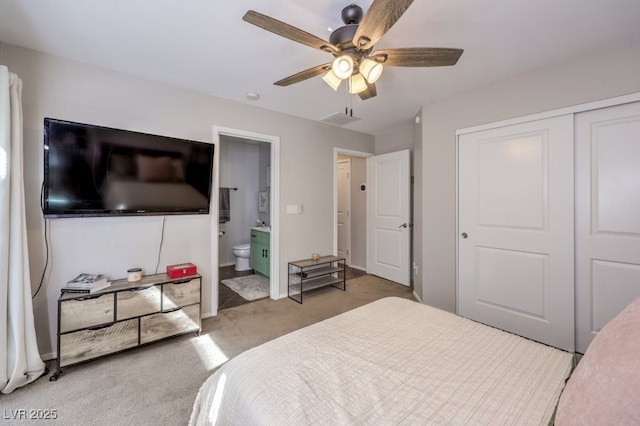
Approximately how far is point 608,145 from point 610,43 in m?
0.74

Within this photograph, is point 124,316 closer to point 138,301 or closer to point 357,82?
point 138,301

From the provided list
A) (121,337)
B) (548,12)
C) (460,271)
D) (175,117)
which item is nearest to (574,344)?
(460,271)

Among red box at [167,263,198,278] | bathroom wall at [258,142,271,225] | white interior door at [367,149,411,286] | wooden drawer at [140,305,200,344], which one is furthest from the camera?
bathroom wall at [258,142,271,225]

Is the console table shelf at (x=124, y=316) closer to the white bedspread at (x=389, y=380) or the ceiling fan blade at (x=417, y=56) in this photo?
the white bedspread at (x=389, y=380)

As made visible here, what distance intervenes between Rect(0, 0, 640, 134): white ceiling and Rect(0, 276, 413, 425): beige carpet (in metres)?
2.43

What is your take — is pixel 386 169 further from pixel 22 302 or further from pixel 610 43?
pixel 22 302

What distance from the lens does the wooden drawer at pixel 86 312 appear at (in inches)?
75.2

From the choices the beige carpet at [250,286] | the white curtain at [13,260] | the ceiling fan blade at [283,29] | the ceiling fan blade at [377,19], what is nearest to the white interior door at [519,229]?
the ceiling fan blade at [377,19]

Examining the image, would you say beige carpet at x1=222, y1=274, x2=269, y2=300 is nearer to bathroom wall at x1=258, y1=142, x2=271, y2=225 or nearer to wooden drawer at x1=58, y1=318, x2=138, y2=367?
bathroom wall at x1=258, y1=142, x2=271, y2=225


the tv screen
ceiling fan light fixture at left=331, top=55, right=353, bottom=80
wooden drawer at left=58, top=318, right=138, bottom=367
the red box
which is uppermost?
ceiling fan light fixture at left=331, top=55, right=353, bottom=80

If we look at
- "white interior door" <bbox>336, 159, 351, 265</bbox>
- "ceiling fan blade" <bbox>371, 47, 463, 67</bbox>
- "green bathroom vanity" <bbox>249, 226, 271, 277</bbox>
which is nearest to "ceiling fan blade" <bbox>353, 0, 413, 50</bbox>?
"ceiling fan blade" <bbox>371, 47, 463, 67</bbox>

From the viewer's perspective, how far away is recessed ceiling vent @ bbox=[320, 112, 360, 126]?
3.38m

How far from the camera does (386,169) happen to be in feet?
13.8

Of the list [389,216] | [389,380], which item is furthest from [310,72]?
[389,216]
